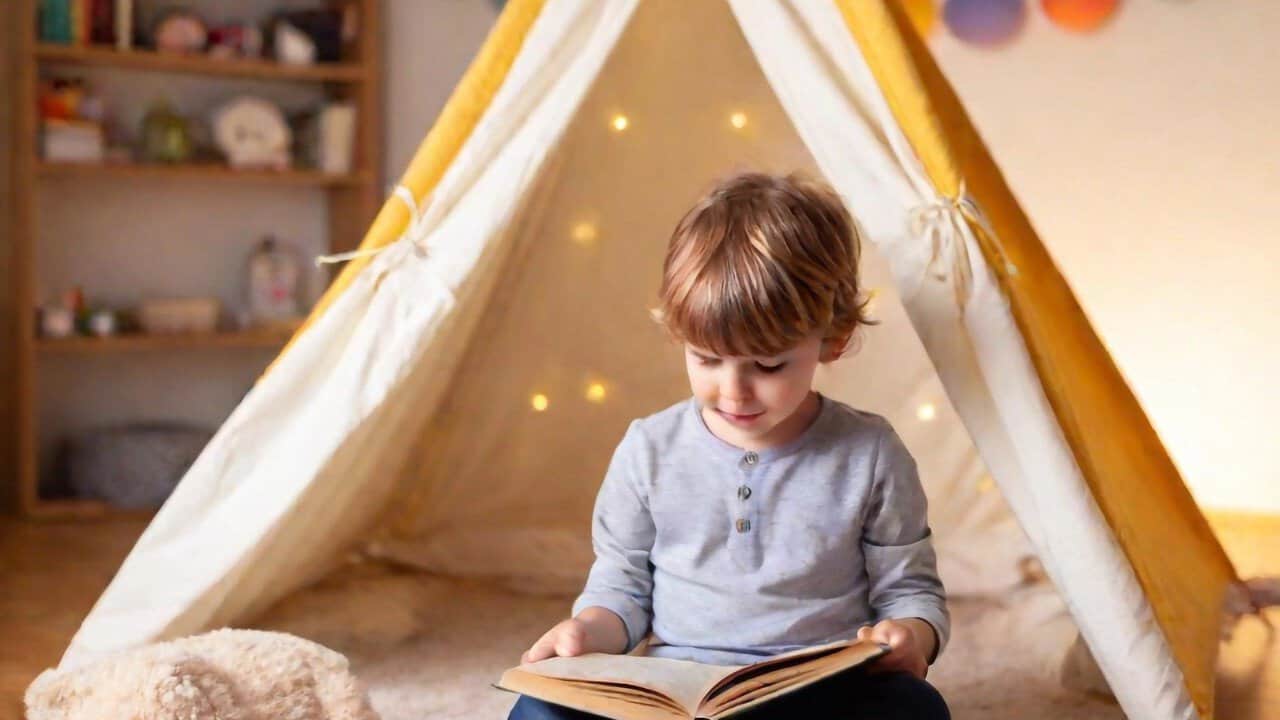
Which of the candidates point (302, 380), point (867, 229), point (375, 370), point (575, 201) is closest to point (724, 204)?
point (867, 229)

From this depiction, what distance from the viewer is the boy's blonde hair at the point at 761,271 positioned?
4.08 ft

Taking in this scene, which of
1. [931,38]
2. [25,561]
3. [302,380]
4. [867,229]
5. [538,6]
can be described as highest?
[931,38]

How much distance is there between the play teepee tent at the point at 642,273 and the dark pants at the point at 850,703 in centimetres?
33

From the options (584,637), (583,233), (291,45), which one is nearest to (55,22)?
(291,45)

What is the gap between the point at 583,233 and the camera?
223cm

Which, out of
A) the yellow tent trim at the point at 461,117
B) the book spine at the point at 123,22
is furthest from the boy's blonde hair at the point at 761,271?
the book spine at the point at 123,22

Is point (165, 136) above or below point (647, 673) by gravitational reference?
above

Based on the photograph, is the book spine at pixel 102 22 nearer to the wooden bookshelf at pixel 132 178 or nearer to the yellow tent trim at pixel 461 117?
the wooden bookshelf at pixel 132 178

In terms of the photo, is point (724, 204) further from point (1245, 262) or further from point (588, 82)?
point (1245, 262)

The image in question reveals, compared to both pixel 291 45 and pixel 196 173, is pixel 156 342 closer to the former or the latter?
pixel 196 173

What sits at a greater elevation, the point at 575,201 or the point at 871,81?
the point at 871,81

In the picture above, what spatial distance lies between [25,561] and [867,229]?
1.87 m

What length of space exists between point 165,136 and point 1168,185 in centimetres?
246

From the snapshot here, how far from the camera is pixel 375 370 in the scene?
1.64m
